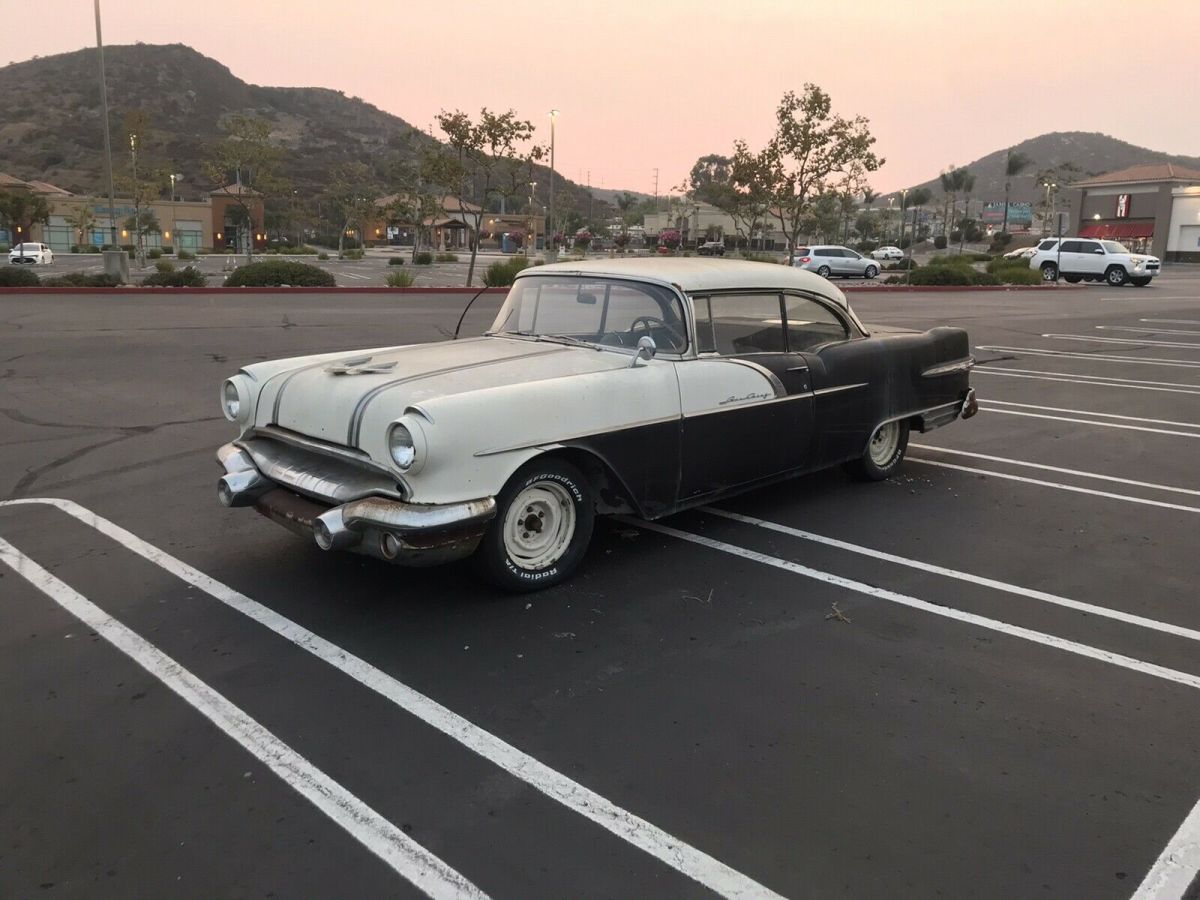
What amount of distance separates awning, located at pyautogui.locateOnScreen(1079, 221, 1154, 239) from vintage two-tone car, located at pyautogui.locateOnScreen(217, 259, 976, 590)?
221ft

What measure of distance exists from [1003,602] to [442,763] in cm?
285

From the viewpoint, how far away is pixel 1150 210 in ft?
200

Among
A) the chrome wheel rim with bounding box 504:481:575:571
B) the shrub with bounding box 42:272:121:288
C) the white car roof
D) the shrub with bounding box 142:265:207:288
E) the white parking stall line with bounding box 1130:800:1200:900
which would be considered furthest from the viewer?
the shrub with bounding box 142:265:207:288

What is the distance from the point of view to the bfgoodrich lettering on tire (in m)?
4.09

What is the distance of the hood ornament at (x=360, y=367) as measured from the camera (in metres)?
4.44

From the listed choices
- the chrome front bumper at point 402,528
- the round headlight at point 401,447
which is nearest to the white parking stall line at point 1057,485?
the chrome front bumper at point 402,528

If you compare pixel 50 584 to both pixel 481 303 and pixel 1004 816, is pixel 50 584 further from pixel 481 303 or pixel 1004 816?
pixel 481 303

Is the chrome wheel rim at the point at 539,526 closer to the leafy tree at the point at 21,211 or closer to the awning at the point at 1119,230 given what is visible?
the awning at the point at 1119,230

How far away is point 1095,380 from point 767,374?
8.61 meters

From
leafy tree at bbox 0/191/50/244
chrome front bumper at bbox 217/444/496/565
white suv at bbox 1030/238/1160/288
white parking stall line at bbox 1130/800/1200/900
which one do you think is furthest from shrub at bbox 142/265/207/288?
leafy tree at bbox 0/191/50/244

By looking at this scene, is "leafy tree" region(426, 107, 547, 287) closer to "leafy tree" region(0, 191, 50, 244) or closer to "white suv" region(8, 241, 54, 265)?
"white suv" region(8, 241, 54, 265)

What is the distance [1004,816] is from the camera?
2.71m

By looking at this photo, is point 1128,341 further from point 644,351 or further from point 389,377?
point 389,377

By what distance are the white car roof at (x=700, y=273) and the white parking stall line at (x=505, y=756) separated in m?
2.55
